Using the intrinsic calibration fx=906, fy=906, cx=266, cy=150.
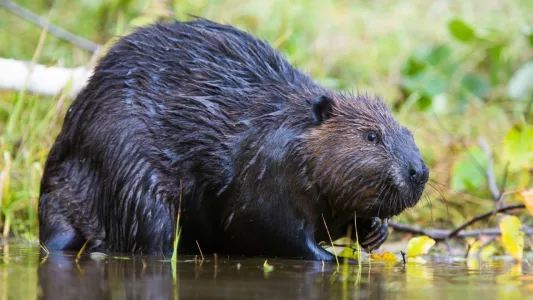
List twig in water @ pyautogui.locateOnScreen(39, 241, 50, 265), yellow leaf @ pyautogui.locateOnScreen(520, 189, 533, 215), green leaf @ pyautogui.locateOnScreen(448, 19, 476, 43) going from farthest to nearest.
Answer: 1. green leaf @ pyautogui.locateOnScreen(448, 19, 476, 43)
2. yellow leaf @ pyautogui.locateOnScreen(520, 189, 533, 215)
3. twig in water @ pyautogui.locateOnScreen(39, 241, 50, 265)

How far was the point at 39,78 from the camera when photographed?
5.57 metres

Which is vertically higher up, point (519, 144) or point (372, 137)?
point (519, 144)

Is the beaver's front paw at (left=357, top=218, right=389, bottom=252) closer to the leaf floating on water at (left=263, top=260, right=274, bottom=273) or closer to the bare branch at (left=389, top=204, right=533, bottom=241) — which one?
the bare branch at (left=389, top=204, right=533, bottom=241)

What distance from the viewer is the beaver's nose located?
3.53 metres

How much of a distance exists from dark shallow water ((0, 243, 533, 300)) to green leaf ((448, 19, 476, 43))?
270 centimetres

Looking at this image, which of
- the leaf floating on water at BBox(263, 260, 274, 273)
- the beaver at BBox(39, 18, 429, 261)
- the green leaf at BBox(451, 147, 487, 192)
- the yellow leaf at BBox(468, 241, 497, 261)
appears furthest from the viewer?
the green leaf at BBox(451, 147, 487, 192)

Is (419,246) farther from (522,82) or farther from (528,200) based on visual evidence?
(522,82)

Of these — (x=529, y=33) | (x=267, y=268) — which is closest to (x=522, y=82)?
(x=529, y=33)

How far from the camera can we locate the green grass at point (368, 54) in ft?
18.2

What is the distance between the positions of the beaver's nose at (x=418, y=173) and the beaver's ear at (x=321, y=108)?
0.44m

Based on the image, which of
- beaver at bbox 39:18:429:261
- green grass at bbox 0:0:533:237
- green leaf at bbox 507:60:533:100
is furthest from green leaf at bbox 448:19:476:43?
beaver at bbox 39:18:429:261

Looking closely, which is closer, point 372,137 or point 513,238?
point 372,137

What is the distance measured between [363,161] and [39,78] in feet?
8.82

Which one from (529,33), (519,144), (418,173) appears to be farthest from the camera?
(529,33)
